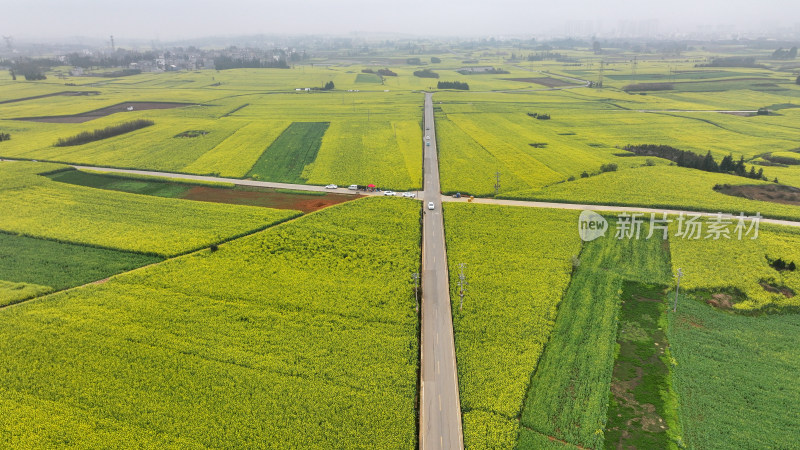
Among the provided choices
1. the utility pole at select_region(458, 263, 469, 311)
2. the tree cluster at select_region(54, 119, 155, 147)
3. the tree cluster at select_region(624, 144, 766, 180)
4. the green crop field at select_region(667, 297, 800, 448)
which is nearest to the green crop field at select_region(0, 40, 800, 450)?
the green crop field at select_region(667, 297, 800, 448)

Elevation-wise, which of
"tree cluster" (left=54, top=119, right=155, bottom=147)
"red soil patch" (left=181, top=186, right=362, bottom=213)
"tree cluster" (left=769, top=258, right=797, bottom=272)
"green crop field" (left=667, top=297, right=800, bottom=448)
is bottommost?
"green crop field" (left=667, top=297, right=800, bottom=448)

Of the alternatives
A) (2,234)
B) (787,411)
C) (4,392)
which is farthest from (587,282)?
(2,234)

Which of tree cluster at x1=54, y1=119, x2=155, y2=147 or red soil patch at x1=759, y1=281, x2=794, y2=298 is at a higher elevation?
tree cluster at x1=54, y1=119, x2=155, y2=147

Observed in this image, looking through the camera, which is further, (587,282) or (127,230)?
(127,230)

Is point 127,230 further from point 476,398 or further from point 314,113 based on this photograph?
point 314,113

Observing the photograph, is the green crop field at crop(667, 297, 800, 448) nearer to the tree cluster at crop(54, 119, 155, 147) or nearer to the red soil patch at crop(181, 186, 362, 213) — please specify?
the red soil patch at crop(181, 186, 362, 213)

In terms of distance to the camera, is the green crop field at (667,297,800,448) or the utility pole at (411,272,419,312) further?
the utility pole at (411,272,419,312)

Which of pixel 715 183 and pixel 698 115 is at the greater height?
pixel 698 115
